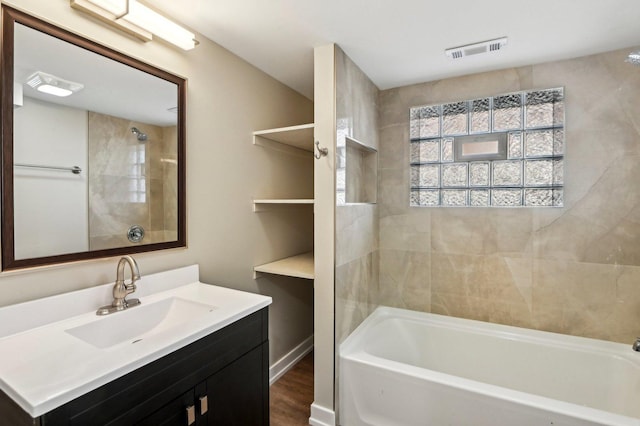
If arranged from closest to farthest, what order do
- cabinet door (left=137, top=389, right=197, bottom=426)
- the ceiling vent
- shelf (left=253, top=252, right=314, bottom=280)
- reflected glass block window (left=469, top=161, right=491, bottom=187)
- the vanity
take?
the vanity → cabinet door (left=137, top=389, right=197, bottom=426) → the ceiling vent → shelf (left=253, top=252, right=314, bottom=280) → reflected glass block window (left=469, top=161, right=491, bottom=187)

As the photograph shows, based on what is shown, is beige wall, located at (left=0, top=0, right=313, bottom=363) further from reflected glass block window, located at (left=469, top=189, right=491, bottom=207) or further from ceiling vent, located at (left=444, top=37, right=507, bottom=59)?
reflected glass block window, located at (left=469, top=189, right=491, bottom=207)

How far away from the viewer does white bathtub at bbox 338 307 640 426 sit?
1.49 m

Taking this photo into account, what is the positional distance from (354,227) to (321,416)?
1.20 m

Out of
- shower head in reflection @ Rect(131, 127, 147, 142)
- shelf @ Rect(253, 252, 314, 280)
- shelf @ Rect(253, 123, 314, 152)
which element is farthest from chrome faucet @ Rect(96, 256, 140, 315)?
shelf @ Rect(253, 123, 314, 152)

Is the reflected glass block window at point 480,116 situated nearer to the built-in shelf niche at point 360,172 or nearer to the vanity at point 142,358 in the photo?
the built-in shelf niche at point 360,172

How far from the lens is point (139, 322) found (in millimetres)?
1351

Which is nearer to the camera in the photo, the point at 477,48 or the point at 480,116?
the point at 477,48

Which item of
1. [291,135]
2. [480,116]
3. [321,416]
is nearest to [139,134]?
[291,135]

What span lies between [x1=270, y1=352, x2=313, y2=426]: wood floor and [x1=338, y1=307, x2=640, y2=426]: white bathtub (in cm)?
29

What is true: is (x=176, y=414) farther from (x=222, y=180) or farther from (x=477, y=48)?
(x=477, y=48)

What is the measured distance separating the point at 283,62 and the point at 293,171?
85 centimetres

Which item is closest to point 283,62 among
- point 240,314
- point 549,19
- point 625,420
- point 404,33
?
point 404,33

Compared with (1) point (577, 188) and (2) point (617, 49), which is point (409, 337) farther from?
(2) point (617, 49)

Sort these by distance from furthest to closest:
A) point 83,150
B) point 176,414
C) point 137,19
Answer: point 137,19
point 83,150
point 176,414
